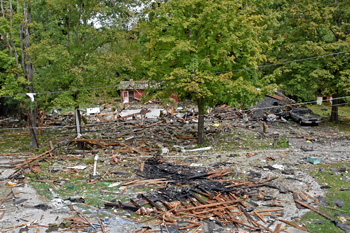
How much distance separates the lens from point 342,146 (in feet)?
59.9

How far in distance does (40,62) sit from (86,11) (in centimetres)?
436

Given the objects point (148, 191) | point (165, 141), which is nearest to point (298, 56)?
point (165, 141)

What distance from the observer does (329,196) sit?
11281 mm

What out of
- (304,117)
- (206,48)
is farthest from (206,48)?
(304,117)

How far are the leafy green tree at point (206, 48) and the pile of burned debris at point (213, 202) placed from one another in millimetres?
5504

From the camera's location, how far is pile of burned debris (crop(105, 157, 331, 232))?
31.4 ft

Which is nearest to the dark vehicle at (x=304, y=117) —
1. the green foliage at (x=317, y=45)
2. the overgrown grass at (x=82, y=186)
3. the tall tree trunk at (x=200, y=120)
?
the green foliage at (x=317, y=45)

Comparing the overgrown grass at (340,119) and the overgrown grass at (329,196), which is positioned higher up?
the overgrown grass at (340,119)

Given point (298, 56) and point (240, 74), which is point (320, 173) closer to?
point (240, 74)

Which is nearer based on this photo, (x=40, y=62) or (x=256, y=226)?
(x=256, y=226)

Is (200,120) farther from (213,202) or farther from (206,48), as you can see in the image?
(213,202)

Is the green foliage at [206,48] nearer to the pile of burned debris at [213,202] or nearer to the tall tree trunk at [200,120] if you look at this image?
the tall tree trunk at [200,120]

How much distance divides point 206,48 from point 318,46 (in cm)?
978

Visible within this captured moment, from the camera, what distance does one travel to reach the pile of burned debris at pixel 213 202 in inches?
377
